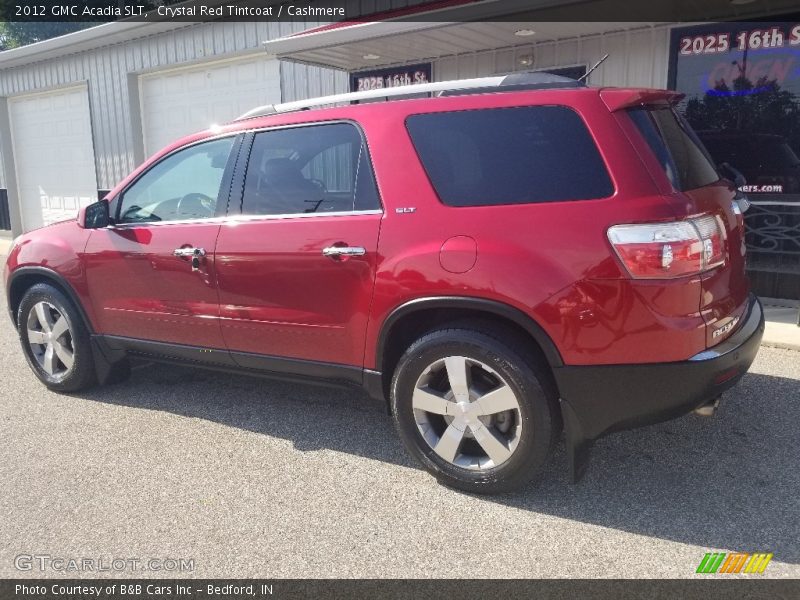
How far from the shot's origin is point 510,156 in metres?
2.87

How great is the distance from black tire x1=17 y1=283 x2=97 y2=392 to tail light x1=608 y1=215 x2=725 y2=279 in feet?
11.6

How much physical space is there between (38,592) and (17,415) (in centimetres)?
209

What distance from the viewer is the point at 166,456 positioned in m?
3.53

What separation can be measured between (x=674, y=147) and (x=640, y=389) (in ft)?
3.58

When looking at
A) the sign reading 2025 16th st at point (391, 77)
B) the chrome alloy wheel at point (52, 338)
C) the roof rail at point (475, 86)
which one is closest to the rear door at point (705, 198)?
the roof rail at point (475, 86)

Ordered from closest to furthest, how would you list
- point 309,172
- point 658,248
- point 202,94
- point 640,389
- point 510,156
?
point 658,248 → point 640,389 → point 510,156 → point 309,172 → point 202,94

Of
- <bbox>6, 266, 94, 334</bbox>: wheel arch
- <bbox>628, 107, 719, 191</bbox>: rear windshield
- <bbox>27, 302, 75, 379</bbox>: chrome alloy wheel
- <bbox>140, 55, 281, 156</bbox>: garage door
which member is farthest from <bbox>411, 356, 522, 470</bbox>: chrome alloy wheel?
<bbox>140, 55, 281, 156</bbox>: garage door

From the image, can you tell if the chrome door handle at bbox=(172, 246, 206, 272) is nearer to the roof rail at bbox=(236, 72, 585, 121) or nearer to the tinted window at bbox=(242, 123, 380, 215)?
the tinted window at bbox=(242, 123, 380, 215)

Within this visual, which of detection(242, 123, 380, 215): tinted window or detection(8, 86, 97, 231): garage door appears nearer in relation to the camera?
detection(242, 123, 380, 215): tinted window

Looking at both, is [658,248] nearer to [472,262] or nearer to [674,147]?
[674,147]

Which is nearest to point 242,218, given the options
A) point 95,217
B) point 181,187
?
point 181,187

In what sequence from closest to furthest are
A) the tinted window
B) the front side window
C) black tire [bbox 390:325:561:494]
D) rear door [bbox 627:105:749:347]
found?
1. rear door [bbox 627:105:749:347]
2. black tire [bbox 390:325:561:494]
3. the tinted window
4. the front side window

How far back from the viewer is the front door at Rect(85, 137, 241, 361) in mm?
3713

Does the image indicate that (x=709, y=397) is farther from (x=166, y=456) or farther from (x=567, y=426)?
(x=166, y=456)
